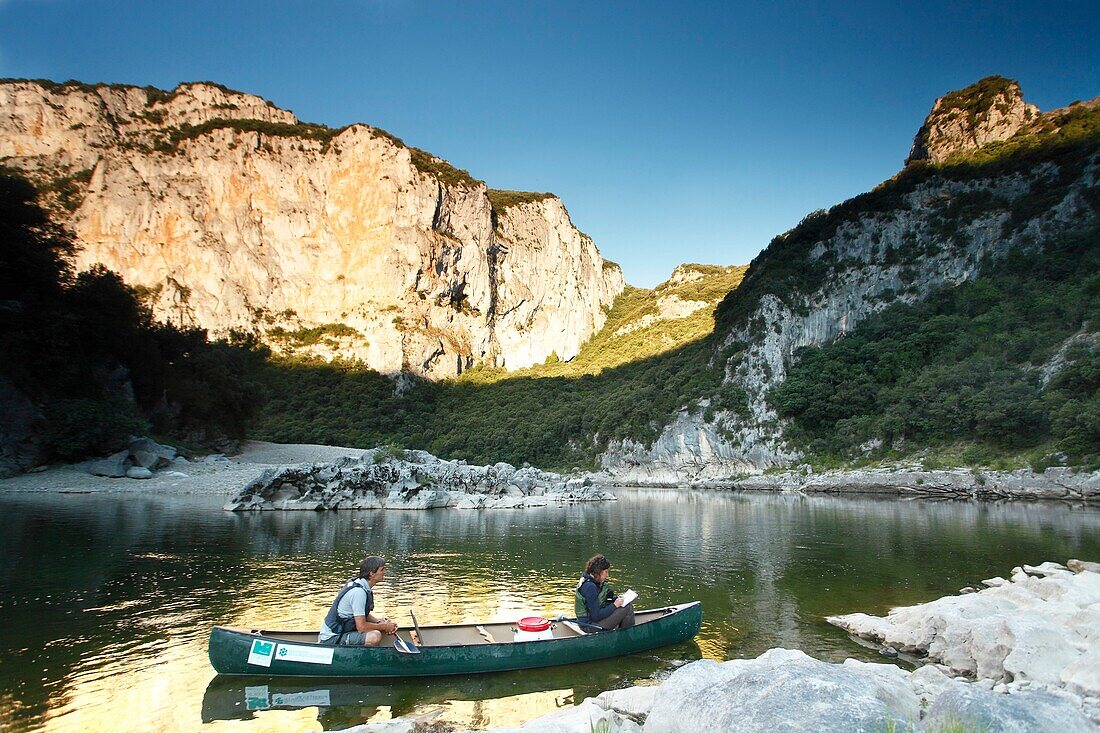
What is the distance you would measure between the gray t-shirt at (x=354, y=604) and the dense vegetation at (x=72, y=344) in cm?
3992

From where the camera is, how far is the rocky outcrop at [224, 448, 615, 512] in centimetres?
3769

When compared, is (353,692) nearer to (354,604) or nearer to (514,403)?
(354,604)

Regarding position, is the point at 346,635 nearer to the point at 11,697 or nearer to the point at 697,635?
the point at 11,697

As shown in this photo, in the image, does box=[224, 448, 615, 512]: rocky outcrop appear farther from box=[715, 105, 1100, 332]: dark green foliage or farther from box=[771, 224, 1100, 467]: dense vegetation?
box=[715, 105, 1100, 332]: dark green foliage

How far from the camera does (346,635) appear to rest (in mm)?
9328

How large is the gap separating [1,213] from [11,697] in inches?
1680

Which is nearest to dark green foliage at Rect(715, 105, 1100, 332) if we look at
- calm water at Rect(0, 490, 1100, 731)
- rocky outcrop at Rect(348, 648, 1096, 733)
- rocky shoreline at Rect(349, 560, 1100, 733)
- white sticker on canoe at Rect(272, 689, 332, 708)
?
calm water at Rect(0, 490, 1100, 731)

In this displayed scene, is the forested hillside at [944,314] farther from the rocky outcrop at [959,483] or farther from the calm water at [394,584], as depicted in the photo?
the calm water at [394,584]

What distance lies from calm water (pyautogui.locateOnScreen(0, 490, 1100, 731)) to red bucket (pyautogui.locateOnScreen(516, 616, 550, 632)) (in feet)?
2.41

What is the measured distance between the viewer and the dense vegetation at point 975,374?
45.4m

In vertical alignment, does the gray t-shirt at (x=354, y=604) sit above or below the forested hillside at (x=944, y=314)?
below

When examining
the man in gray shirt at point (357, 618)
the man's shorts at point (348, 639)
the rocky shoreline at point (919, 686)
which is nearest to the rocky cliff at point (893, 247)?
the rocky shoreline at point (919, 686)

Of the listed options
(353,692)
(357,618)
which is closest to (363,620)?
(357,618)

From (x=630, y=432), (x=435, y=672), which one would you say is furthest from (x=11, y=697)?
(x=630, y=432)
